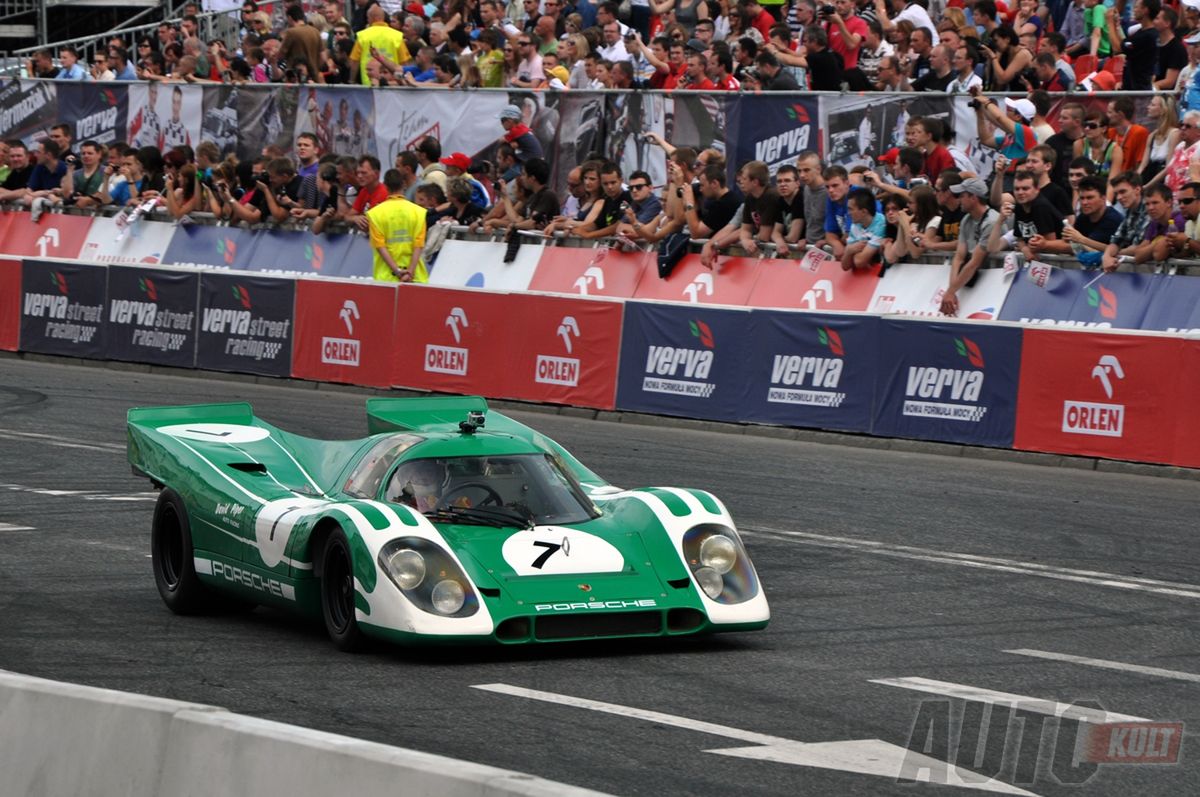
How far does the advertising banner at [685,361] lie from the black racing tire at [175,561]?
29.8 ft

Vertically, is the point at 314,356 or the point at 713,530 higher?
the point at 713,530

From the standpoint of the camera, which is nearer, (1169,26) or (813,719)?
(813,719)

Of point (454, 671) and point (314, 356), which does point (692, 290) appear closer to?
point (314, 356)

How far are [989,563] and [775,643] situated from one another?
9.01 ft

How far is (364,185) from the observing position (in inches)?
907

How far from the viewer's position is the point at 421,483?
888cm

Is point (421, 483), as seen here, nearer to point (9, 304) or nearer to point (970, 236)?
point (970, 236)

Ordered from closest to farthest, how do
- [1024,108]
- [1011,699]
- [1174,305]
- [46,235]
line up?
[1011,699]
[1174,305]
[1024,108]
[46,235]

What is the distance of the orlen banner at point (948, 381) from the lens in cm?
1642

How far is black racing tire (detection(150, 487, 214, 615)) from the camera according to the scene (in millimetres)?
9531

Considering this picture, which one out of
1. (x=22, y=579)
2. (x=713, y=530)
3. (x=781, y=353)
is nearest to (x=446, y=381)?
Answer: (x=781, y=353)

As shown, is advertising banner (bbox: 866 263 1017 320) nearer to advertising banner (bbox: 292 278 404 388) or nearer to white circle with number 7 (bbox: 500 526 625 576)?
advertising banner (bbox: 292 278 404 388)

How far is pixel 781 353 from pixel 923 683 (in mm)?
10269

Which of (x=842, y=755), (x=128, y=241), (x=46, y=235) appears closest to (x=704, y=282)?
(x=128, y=241)
